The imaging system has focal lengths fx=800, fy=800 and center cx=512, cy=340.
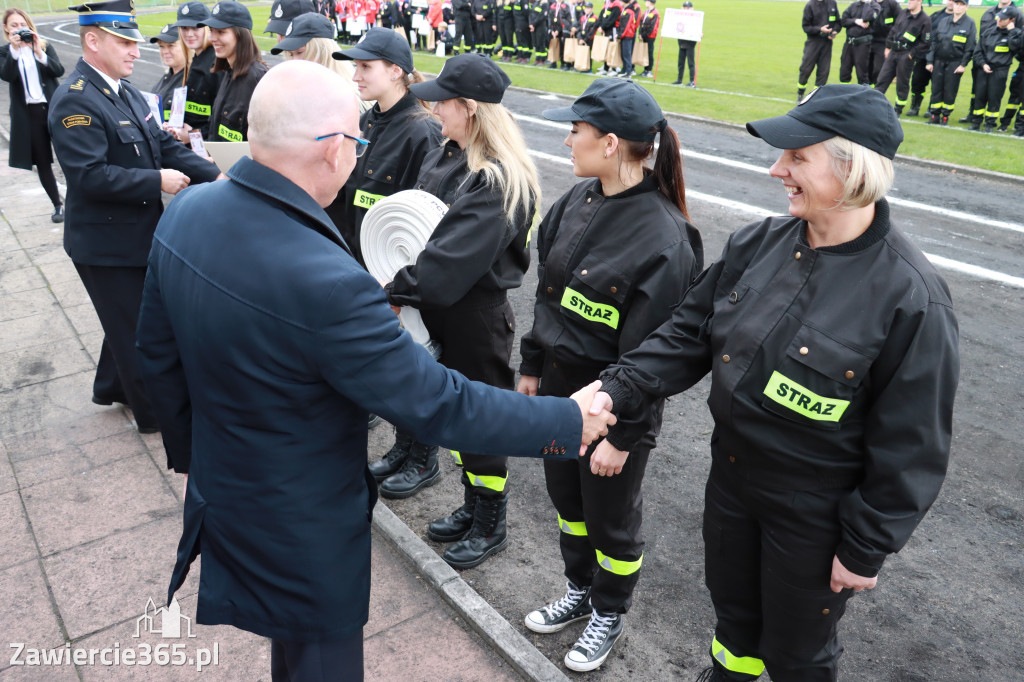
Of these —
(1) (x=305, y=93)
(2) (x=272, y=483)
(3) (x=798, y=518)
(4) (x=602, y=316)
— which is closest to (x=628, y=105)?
(4) (x=602, y=316)

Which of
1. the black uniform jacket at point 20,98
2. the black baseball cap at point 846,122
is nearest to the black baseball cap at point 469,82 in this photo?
the black baseball cap at point 846,122

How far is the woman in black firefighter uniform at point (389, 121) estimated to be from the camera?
14.8 feet

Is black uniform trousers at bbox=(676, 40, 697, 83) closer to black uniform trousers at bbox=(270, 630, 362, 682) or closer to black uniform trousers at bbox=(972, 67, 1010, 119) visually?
black uniform trousers at bbox=(972, 67, 1010, 119)

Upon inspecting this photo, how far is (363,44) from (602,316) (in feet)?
7.84

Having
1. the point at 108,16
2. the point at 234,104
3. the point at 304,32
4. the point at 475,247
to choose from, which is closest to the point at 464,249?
the point at 475,247

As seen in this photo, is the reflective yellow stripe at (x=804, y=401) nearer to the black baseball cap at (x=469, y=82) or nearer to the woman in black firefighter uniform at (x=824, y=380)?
the woman in black firefighter uniform at (x=824, y=380)

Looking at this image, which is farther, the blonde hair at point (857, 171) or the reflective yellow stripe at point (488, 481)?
the reflective yellow stripe at point (488, 481)

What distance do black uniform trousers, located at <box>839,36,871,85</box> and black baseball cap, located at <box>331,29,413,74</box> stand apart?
53.7 feet

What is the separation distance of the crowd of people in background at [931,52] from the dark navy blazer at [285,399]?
48.5 ft

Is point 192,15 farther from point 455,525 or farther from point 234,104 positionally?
point 455,525

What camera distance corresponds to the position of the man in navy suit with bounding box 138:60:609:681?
83.5 inches

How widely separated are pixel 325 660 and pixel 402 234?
2144 millimetres

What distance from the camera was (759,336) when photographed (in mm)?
2535

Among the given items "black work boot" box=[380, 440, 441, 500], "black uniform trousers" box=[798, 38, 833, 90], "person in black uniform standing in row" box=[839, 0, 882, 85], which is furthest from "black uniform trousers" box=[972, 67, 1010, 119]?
"black work boot" box=[380, 440, 441, 500]
